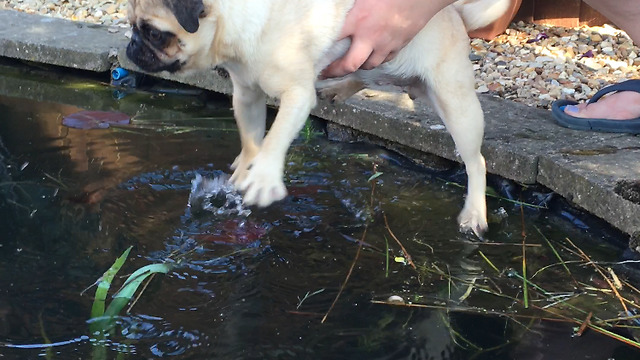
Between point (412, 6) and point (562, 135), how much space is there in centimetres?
111

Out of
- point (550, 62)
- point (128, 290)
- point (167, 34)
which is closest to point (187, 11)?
point (167, 34)

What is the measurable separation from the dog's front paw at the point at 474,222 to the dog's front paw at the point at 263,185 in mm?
Result: 826

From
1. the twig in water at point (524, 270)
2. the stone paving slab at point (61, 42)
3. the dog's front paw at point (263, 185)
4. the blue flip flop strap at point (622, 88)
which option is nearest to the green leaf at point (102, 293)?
the dog's front paw at point (263, 185)

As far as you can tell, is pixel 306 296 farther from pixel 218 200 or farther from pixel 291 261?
pixel 218 200

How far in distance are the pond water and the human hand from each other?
68 centimetres

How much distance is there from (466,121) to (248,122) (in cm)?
82

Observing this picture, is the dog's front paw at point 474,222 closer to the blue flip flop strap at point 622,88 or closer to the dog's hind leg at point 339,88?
the dog's hind leg at point 339,88

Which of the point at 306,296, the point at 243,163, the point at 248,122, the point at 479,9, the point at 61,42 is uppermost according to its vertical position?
the point at 479,9

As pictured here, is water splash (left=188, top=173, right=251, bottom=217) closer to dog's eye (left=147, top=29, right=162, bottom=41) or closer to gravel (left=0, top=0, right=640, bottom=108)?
dog's eye (left=147, top=29, right=162, bottom=41)

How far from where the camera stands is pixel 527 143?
11.8ft

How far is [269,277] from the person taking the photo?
9.36 feet

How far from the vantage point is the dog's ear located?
2.66m

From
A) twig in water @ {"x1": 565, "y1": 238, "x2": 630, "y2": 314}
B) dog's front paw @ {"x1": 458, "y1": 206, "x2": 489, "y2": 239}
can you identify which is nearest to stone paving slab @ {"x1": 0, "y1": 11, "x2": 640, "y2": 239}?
twig in water @ {"x1": 565, "y1": 238, "x2": 630, "y2": 314}

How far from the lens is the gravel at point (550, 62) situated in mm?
A: 4492
